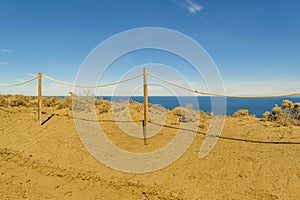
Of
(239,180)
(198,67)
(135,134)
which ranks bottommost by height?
(239,180)

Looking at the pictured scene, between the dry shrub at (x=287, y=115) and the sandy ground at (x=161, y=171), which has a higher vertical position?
the dry shrub at (x=287, y=115)

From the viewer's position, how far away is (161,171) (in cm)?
463

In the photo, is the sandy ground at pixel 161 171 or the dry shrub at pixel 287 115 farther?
the dry shrub at pixel 287 115

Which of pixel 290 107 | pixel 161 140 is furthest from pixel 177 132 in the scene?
pixel 290 107

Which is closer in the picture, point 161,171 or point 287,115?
point 161,171

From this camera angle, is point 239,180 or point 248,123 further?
point 248,123

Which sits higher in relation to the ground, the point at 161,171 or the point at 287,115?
the point at 287,115

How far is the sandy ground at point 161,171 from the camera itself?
12.8 ft

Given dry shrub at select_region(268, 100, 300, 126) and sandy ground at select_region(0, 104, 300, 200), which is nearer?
sandy ground at select_region(0, 104, 300, 200)

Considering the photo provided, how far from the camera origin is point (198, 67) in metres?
5.86

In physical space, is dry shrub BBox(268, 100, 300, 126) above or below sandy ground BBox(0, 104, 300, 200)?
above

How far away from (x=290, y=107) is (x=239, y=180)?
731cm

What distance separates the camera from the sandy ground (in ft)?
12.8

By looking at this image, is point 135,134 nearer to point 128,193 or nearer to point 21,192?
point 128,193
